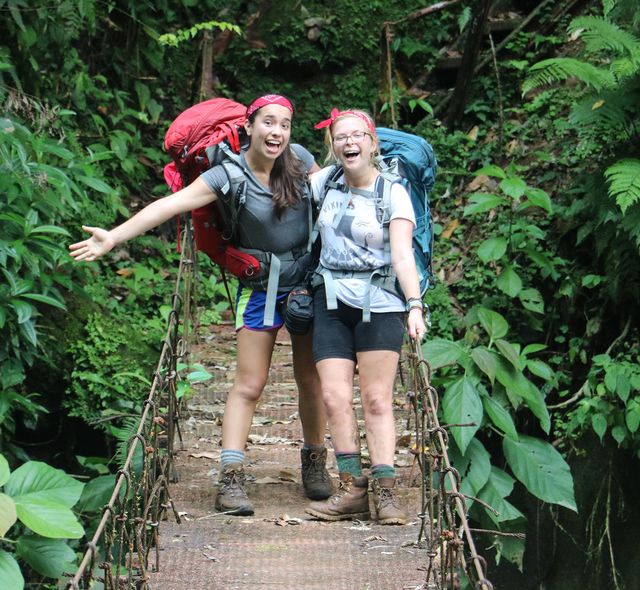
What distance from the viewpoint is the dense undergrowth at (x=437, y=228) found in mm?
5379

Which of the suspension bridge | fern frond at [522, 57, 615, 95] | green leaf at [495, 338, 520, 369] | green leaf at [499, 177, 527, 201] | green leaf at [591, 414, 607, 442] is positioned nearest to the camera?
the suspension bridge

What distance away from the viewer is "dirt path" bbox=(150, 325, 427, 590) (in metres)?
3.43

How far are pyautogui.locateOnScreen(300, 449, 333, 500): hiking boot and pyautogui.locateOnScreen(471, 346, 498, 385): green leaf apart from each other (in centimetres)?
144

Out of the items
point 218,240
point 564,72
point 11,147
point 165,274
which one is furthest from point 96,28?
point 218,240

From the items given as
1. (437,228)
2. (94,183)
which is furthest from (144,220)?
(437,228)

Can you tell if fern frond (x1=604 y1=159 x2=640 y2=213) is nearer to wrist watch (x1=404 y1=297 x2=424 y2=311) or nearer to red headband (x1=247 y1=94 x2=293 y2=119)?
wrist watch (x1=404 y1=297 x2=424 y2=311)

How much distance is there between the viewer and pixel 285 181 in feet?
13.0

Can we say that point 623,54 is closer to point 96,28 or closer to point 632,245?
point 632,245

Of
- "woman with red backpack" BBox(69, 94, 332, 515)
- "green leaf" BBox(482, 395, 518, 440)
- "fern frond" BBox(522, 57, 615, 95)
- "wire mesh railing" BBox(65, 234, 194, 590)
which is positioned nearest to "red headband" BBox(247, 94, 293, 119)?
"woman with red backpack" BBox(69, 94, 332, 515)

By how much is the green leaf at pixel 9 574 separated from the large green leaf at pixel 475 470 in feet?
7.91

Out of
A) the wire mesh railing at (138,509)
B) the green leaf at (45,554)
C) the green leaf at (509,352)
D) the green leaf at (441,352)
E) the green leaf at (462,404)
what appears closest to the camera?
the wire mesh railing at (138,509)

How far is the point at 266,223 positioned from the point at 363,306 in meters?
0.55

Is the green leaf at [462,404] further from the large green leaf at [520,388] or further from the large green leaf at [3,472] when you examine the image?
the large green leaf at [3,472]

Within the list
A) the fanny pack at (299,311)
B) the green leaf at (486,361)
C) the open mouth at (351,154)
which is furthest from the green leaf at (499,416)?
the open mouth at (351,154)
